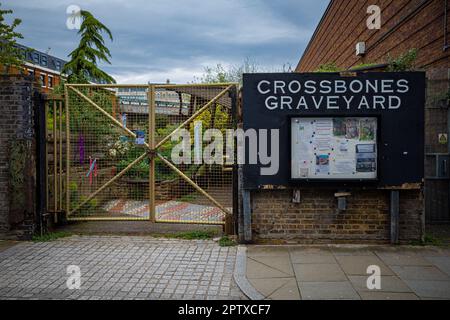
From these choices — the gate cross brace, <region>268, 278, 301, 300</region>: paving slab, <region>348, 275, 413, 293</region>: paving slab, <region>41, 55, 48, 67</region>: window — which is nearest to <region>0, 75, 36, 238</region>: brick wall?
the gate cross brace

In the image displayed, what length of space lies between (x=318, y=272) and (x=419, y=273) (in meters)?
1.31

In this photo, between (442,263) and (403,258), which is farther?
(403,258)

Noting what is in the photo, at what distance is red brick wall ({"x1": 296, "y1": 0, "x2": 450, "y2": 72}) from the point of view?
9.38m

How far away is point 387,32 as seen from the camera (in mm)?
12594

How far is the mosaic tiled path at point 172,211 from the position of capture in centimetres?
759

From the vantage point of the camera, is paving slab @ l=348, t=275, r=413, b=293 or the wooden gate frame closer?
paving slab @ l=348, t=275, r=413, b=293

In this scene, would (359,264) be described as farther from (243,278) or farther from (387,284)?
(243,278)

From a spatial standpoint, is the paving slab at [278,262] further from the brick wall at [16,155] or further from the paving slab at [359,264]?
the brick wall at [16,155]

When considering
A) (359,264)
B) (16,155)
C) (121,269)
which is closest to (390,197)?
(359,264)

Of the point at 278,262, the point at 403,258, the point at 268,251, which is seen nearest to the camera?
the point at 278,262

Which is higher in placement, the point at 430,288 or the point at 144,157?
the point at 144,157

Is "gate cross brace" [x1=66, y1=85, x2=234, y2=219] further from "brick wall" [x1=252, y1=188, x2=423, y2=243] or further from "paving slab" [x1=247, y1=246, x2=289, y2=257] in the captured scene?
"paving slab" [x1=247, y1=246, x2=289, y2=257]

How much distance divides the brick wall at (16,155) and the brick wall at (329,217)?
4.06 m

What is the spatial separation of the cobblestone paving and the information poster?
1.89 metres
